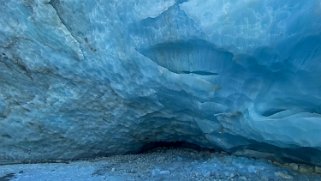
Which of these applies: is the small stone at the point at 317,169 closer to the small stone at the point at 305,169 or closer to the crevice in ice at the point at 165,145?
the small stone at the point at 305,169

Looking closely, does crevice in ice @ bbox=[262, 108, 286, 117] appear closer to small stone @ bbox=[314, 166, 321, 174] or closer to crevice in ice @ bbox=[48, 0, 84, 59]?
small stone @ bbox=[314, 166, 321, 174]

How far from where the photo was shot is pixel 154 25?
89.7 inches

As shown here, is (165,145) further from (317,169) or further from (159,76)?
(317,169)

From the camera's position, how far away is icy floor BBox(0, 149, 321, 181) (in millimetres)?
2395

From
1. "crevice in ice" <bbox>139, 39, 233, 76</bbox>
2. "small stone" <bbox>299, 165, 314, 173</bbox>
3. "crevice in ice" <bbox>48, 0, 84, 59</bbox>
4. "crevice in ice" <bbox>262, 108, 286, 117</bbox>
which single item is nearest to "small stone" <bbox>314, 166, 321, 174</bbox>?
"small stone" <bbox>299, 165, 314, 173</bbox>

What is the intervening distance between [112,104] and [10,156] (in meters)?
0.74

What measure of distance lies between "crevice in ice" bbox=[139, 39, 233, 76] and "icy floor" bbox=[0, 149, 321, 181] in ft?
1.86

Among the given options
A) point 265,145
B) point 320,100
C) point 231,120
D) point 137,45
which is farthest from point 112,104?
point 320,100

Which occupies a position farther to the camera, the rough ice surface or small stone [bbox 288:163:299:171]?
small stone [bbox 288:163:299:171]

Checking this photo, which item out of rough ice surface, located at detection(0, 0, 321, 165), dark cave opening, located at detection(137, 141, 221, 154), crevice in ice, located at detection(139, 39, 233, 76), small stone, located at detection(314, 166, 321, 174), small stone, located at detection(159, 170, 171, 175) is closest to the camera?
rough ice surface, located at detection(0, 0, 321, 165)

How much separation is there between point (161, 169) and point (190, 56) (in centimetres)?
70

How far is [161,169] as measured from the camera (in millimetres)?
2568

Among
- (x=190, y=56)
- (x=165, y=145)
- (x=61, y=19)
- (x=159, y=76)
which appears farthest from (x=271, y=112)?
(x=61, y=19)

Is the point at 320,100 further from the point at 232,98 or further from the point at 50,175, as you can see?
the point at 50,175
